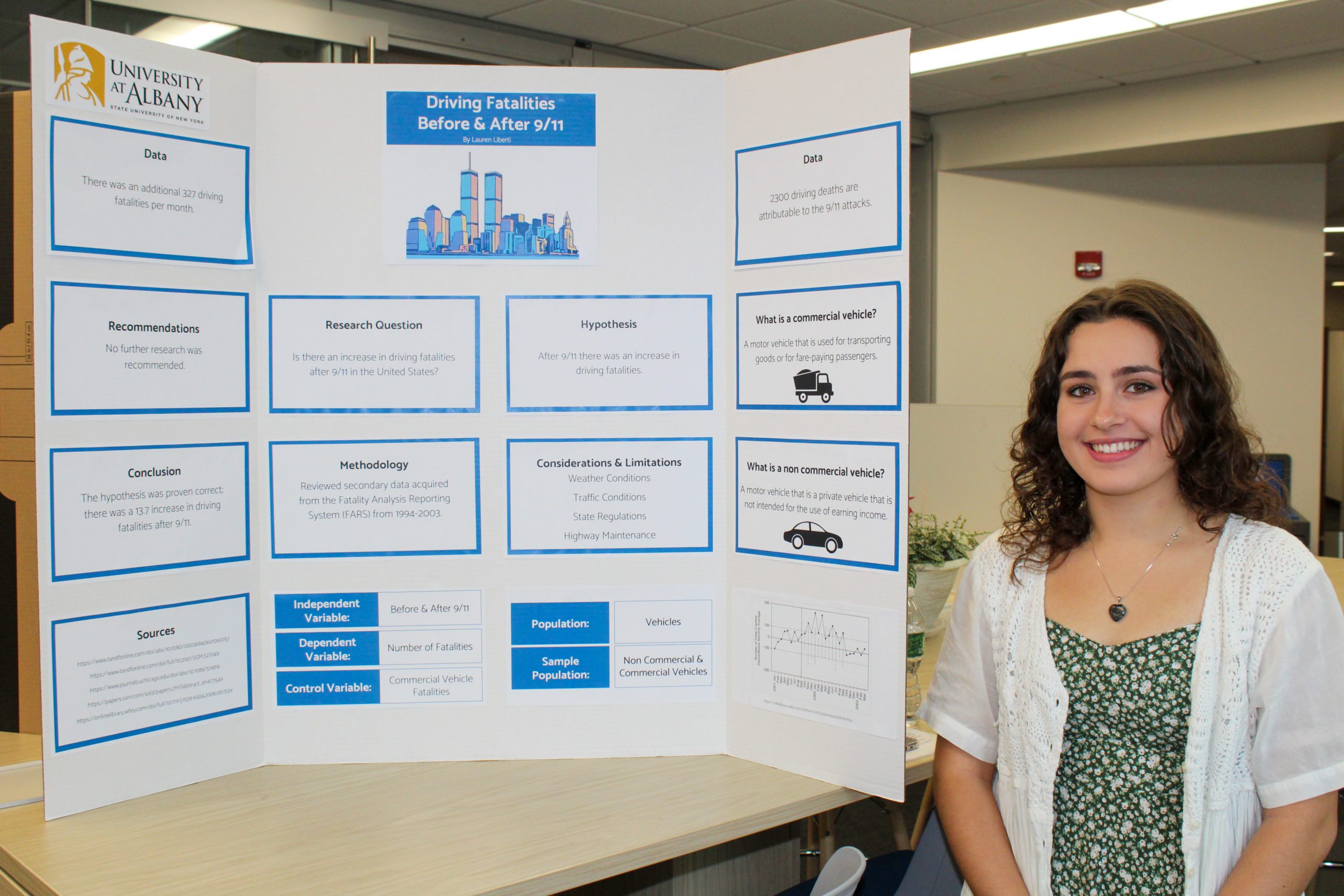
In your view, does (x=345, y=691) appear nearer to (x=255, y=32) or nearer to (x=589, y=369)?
(x=589, y=369)

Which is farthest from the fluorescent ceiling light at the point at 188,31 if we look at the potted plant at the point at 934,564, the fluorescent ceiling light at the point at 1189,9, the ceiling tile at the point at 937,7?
the fluorescent ceiling light at the point at 1189,9

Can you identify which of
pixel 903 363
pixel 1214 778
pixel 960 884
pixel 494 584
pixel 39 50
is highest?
pixel 39 50

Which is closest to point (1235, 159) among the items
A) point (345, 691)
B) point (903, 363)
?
point (903, 363)

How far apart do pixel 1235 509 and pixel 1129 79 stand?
5.71 meters

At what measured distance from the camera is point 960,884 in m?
1.66

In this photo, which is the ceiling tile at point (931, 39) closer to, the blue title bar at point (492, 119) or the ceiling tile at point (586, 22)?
the ceiling tile at point (586, 22)

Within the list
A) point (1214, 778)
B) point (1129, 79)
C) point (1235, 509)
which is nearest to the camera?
point (1214, 778)

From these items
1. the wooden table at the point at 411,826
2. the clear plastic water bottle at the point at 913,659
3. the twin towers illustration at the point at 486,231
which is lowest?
the wooden table at the point at 411,826

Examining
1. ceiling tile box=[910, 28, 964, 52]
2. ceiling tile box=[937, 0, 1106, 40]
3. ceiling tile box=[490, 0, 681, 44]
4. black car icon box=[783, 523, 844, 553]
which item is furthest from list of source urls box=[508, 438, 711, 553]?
ceiling tile box=[910, 28, 964, 52]

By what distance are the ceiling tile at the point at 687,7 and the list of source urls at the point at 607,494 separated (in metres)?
3.83

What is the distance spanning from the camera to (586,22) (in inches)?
206

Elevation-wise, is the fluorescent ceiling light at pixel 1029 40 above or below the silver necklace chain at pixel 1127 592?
above

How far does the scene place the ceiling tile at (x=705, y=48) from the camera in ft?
18.1

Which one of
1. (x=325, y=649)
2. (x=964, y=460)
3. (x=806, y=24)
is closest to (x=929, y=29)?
(x=806, y=24)
